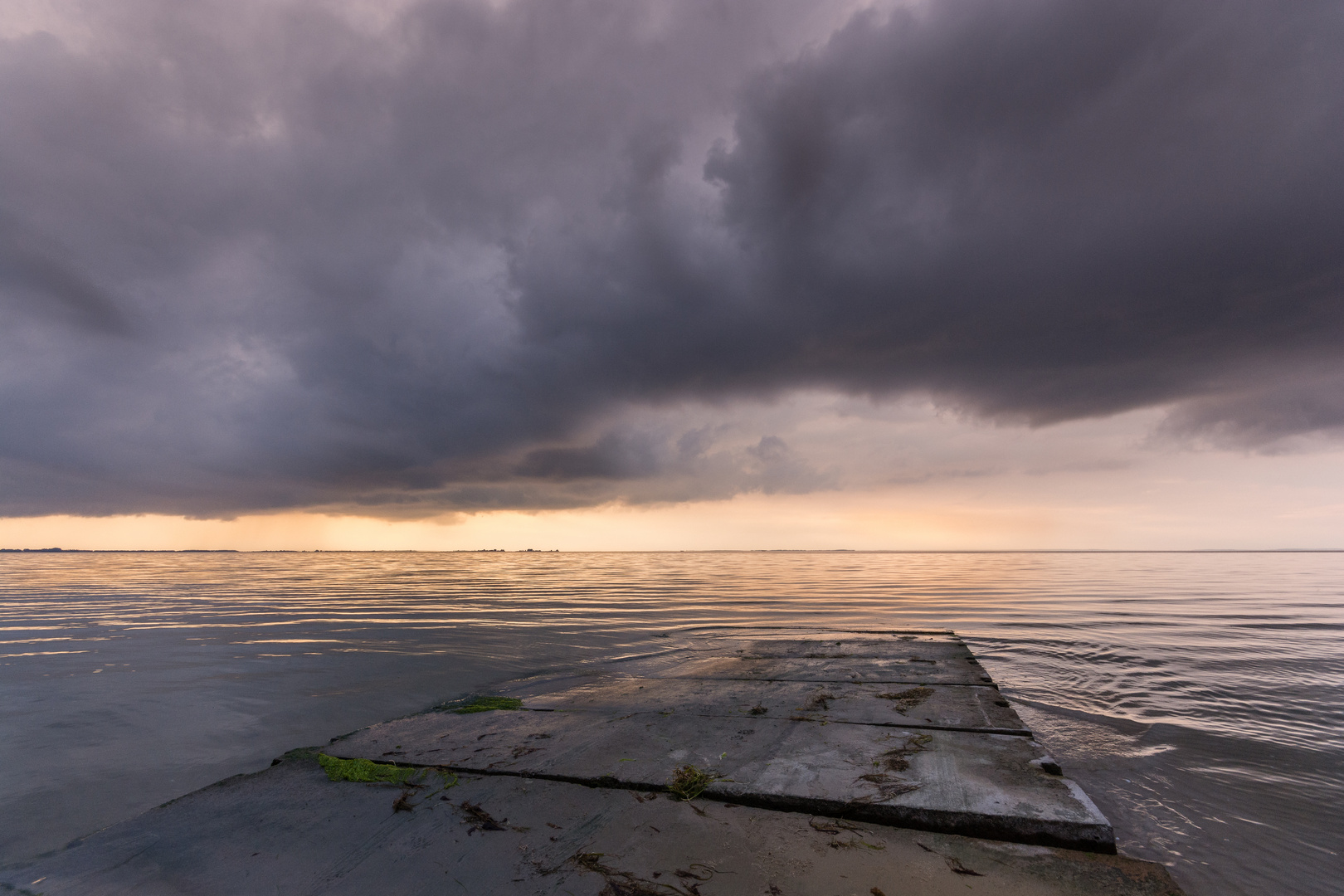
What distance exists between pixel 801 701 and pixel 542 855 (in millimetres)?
3823

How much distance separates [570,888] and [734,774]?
5.22ft

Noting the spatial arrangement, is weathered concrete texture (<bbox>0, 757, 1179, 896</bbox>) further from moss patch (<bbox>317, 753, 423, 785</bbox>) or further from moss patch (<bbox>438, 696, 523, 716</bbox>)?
moss patch (<bbox>438, 696, 523, 716</bbox>)

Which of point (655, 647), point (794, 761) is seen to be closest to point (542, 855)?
point (794, 761)

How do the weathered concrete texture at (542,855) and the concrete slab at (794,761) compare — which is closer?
the weathered concrete texture at (542,855)

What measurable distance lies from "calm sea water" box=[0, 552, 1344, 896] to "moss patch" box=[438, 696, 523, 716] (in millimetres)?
1081

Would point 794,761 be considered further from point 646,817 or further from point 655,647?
point 655,647

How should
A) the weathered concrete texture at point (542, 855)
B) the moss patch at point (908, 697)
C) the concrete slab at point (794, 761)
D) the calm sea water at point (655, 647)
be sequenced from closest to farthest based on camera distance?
1. the weathered concrete texture at point (542, 855)
2. the concrete slab at point (794, 761)
3. the calm sea water at point (655, 647)
4. the moss patch at point (908, 697)

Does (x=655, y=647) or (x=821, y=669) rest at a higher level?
(x=821, y=669)

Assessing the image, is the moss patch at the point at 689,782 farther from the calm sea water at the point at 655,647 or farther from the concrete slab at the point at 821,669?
the concrete slab at the point at 821,669

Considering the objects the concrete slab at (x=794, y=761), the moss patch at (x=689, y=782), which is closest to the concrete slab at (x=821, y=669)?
the concrete slab at (x=794, y=761)

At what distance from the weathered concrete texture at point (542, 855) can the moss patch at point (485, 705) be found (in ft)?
8.30

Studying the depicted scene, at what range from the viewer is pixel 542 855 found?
307cm

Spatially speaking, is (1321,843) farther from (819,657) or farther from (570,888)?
(819,657)

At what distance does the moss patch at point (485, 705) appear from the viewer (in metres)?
6.48
